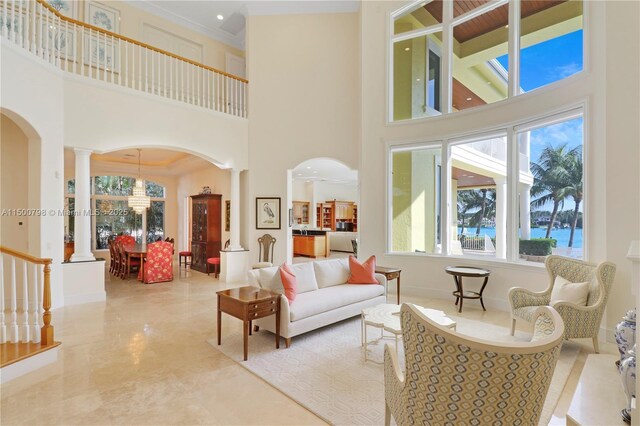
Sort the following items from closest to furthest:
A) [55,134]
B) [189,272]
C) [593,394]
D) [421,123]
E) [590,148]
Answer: [593,394]
[590,148]
[55,134]
[421,123]
[189,272]

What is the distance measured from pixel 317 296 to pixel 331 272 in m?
0.69

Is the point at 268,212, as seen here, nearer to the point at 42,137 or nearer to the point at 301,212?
the point at 42,137

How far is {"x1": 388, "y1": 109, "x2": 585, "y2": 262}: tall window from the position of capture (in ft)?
14.9

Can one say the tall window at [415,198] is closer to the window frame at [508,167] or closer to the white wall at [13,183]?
the window frame at [508,167]

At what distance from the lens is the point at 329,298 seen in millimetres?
4023

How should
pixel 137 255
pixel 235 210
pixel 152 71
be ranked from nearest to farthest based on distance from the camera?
pixel 152 71 → pixel 137 255 → pixel 235 210

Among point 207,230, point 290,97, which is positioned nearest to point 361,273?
point 290,97

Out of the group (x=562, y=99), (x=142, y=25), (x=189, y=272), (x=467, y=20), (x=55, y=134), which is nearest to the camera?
(x=562, y=99)

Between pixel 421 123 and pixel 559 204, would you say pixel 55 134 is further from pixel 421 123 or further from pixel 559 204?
pixel 559 204

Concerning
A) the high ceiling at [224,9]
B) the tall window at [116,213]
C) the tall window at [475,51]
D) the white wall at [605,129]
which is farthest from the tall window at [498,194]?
the tall window at [116,213]

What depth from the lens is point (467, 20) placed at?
5711 mm

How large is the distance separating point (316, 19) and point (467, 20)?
11.4 ft

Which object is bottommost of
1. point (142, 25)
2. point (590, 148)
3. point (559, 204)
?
point (559, 204)

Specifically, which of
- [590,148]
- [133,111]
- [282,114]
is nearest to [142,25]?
[133,111]
